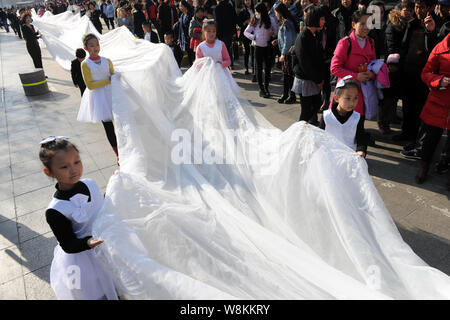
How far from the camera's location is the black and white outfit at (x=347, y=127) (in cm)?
334

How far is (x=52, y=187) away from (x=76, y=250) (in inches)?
127

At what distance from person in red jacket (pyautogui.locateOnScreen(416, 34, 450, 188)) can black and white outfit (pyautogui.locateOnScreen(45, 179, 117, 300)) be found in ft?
13.0

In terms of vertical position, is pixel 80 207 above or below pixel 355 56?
below

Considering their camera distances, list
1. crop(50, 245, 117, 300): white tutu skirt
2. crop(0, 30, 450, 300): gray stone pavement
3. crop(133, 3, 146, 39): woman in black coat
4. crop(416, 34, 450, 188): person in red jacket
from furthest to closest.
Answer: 1. crop(133, 3, 146, 39): woman in black coat
2. crop(416, 34, 450, 188): person in red jacket
3. crop(0, 30, 450, 300): gray stone pavement
4. crop(50, 245, 117, 300): white tutu skirt

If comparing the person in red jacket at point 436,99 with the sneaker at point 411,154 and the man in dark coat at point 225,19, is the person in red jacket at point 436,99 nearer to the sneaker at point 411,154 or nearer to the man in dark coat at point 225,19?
the sneaker at point 411,154

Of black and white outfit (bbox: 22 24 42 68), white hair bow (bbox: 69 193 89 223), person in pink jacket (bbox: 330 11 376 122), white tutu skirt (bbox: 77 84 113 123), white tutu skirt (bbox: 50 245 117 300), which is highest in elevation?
black and white outfit (bbox: 22 24 42 68)

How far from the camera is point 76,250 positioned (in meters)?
1.99

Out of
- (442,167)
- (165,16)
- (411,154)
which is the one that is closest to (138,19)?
(165,16)

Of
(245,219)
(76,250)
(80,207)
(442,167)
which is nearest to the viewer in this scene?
(76,250)

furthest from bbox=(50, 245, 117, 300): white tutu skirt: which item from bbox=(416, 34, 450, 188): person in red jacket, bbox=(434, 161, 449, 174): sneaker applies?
bbox=(434, 161, 449, 174): sneaker

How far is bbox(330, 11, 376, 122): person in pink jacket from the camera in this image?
426 centimetres

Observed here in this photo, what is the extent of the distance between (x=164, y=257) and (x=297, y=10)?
747 cm

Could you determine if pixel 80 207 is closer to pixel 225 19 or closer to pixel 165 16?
pixel 225 19

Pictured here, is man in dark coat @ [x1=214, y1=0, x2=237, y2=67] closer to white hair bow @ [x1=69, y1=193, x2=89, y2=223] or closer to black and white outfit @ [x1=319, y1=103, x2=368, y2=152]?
black and white outfit @ [x1=319, y1=103, x2=368, y2=152]
